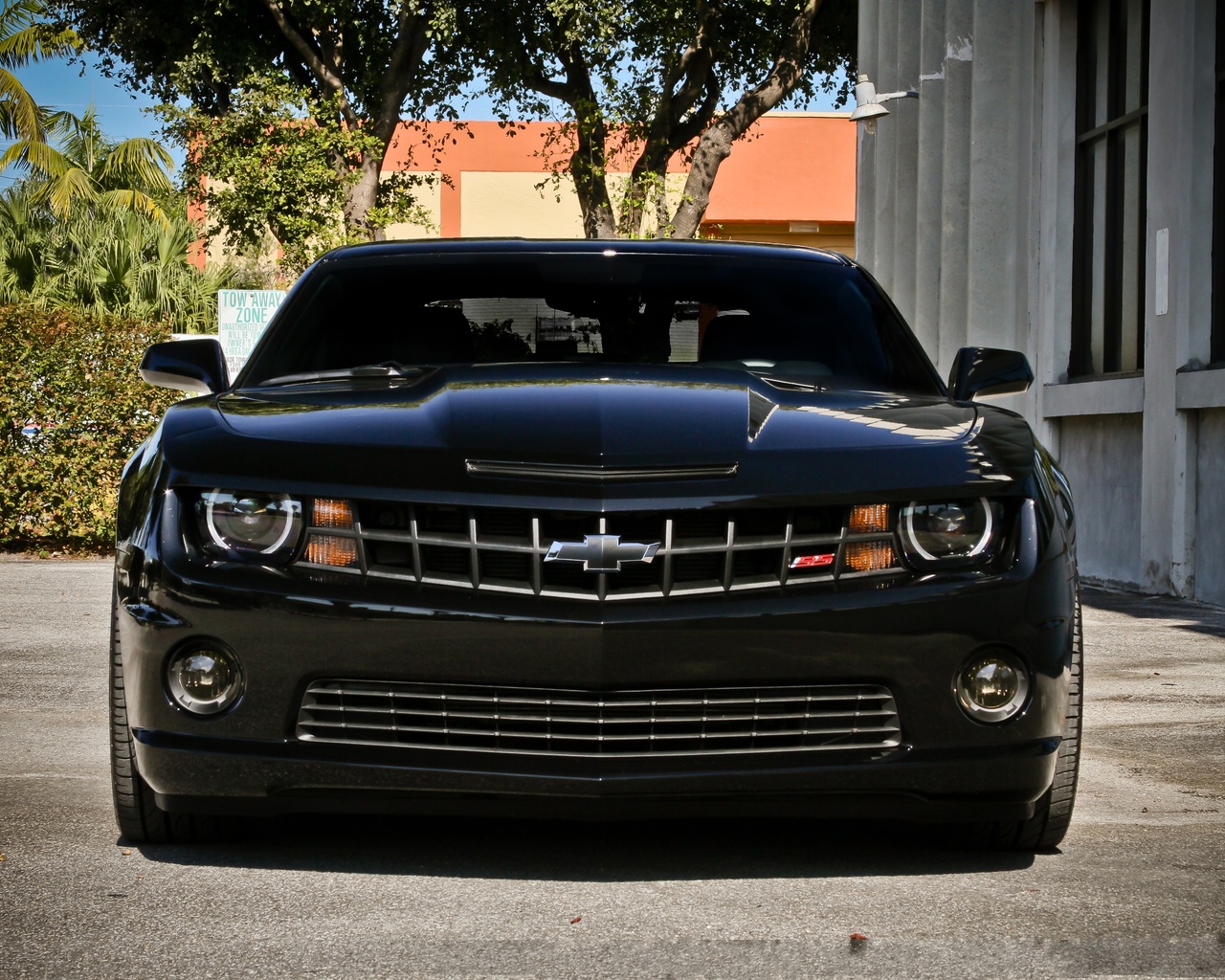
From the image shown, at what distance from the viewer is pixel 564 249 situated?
16.0 feet

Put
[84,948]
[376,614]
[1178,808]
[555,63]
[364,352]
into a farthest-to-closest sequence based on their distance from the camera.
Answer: [555,63], [364,352], [1178,808], [376,614], [84,948]

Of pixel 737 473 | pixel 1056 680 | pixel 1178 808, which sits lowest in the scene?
pixel 1178 808

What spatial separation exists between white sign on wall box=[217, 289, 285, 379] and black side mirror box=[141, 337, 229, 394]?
10.6 m

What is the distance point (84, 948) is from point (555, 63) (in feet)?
70.8

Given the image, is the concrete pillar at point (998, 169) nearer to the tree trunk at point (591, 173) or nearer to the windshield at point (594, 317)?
the tree trunk at point (591, 173)

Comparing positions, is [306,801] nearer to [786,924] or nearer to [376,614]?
[376,614]

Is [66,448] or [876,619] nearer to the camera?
[876,619]

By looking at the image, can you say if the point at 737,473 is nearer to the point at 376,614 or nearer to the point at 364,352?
the point at 376,614

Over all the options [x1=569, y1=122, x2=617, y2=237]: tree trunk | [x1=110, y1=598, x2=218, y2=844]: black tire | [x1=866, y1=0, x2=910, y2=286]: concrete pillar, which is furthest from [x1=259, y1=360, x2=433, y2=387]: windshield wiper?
[x1=569, y1=122, x2=617, y2=237]: tree trunk

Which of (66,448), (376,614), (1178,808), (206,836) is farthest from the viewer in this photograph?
(66,448)

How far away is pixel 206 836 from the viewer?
12.1ft

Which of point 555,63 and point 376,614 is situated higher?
point 555,63

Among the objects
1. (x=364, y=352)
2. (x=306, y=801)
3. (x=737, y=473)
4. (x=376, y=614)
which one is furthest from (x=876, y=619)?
(x=364, y=352)

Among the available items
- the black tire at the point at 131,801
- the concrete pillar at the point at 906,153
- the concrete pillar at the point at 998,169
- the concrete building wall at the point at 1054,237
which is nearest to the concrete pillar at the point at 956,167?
the concrete building wall at the point at 1054,237
